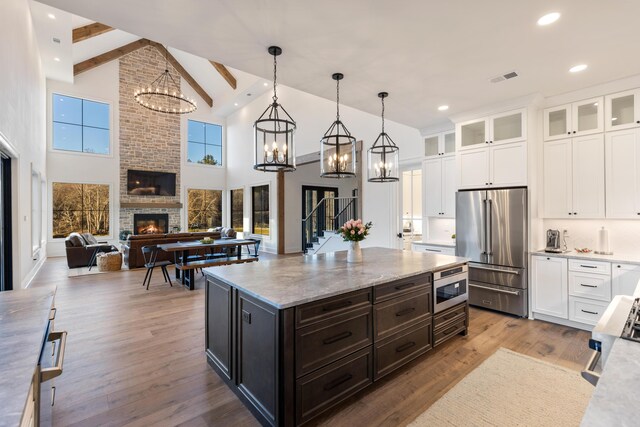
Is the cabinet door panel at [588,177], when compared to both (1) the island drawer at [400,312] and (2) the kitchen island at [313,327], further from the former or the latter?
(1) the island drawer at [400,312]

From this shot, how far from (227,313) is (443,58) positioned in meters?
3.07

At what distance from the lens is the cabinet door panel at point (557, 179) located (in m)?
3.99

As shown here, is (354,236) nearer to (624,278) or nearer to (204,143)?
(624,278)

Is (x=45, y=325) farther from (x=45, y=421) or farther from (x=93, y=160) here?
(x=93, y=160)

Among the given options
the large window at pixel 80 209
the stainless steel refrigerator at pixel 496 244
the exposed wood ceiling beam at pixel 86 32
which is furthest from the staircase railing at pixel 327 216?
the exposed wood ceiling beam at pixel 86 32

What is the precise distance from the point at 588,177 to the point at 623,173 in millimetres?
315

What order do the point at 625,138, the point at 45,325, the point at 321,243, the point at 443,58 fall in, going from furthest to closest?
1. the point at 321,243
2. the point at 625,138
3. the point at 443,58
4. the point at 45,325

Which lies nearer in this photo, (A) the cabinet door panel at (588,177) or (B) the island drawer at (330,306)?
(B) the island drawer at (330,306)

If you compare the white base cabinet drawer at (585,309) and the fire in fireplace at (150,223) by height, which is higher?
the fire in fireplace at (150,223)

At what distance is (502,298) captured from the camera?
419 cm

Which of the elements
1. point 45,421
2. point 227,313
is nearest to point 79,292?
point 45,421

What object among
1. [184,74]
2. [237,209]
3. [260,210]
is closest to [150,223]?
[237,209]

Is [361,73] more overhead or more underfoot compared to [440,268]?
more overhead

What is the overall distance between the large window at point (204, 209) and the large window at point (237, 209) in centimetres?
69
